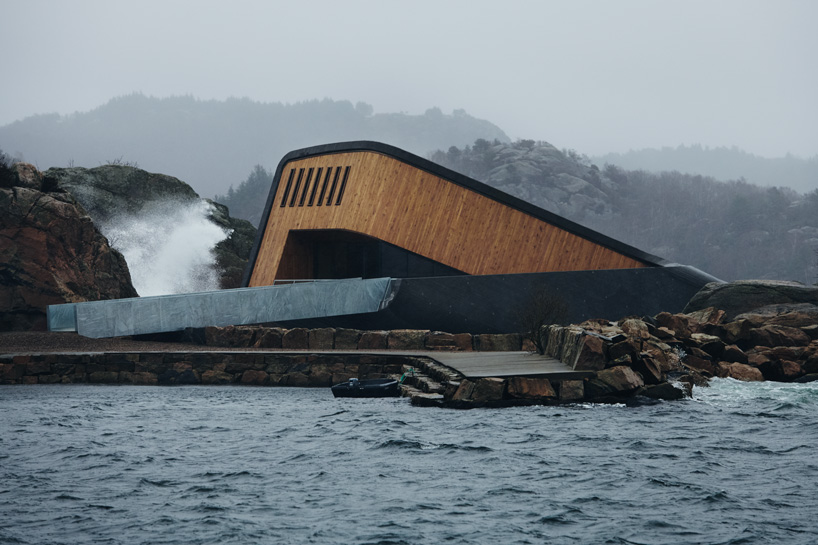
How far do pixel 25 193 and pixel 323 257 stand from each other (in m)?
10.0

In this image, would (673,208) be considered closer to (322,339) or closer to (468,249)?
(468,249)

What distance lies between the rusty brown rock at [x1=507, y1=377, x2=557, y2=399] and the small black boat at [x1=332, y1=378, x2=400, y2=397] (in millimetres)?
3477

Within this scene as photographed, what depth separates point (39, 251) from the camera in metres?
26.2

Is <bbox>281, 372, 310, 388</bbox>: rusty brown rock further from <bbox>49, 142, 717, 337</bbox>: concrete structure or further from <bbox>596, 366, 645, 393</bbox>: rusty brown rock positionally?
<bbox>596, 366, 645, 393</bbox>: rusty brown rock

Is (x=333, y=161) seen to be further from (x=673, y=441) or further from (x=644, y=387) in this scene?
(x=673, y=441)

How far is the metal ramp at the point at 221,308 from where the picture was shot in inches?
955

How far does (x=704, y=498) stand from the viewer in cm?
1027

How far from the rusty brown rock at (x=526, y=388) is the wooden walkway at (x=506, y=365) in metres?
0.11

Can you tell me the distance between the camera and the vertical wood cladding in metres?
28.2

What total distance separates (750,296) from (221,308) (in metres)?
15.8

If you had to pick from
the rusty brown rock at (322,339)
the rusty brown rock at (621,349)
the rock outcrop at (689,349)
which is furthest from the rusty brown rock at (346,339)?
the rusty brown rock at (621,349)

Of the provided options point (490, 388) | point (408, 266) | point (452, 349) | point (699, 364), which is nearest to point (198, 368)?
point (452, 349)

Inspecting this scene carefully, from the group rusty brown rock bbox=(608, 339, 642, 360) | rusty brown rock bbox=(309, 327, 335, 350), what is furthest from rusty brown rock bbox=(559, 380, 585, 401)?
rusty brown rock bbox=(309, 327, 335, 350)

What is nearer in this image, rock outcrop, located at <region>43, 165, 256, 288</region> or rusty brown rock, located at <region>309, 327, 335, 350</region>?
rusty brown rock, located at <region>309, 327, 335, 350</region>
